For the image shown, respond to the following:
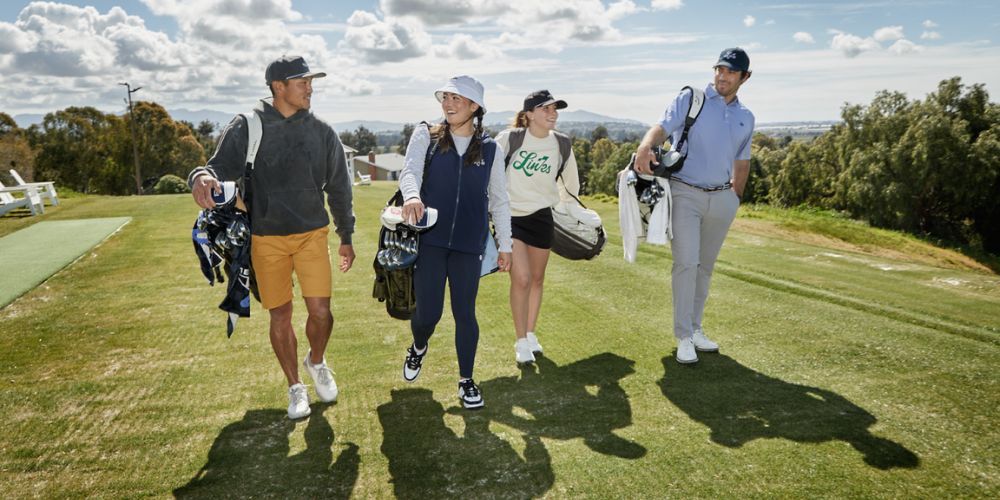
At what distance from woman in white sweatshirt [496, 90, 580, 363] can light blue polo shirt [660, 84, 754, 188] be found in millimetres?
824

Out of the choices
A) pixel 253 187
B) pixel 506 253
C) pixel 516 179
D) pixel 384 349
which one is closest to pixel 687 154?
pixel 516 179

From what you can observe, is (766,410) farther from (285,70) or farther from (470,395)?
(285,70)

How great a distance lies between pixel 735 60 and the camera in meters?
4.87

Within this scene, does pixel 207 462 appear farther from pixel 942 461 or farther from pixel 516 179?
pixel 942 461

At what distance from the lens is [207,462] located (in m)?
3.36

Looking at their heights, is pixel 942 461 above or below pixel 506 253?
below

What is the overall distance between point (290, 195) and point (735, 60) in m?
3.28

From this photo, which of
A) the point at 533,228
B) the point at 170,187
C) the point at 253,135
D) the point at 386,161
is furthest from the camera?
the point at 386,161

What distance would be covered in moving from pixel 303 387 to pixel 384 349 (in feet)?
3.78

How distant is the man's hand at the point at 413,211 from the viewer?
11.7ft

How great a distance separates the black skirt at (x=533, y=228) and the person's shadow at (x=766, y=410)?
1313mm

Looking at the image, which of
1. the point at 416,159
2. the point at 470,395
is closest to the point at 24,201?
the point at 416,159

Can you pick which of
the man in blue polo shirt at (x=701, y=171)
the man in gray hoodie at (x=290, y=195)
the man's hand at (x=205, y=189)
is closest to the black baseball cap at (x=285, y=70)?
the man in gray hoodie at (x=290, y=195)

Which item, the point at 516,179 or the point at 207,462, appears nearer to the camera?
the point at 207,462
